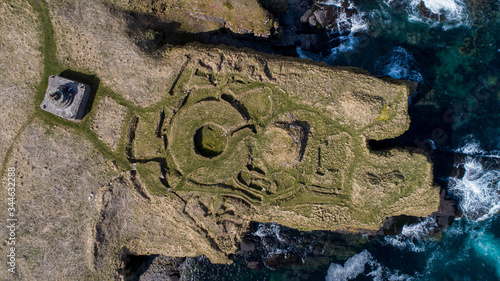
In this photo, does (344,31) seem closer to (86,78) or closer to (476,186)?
(476,186)

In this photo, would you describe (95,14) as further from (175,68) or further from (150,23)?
(175,68)

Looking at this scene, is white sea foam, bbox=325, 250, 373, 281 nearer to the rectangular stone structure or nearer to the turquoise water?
the turquoise water

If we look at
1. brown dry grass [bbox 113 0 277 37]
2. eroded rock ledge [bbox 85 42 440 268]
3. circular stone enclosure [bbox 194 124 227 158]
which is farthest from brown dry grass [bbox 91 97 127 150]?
brown dry grass [bbox 113 0 277 37]

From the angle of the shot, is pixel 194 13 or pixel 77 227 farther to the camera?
pixel 194 13

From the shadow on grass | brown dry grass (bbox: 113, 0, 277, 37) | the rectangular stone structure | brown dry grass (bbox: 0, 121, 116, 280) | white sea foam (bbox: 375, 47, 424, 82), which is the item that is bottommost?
brown dry grass (bbox: 0, 121, 116, 280)

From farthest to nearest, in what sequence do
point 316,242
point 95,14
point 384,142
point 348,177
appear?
point 316,242
point 384,142
point 348,177
point 95,14

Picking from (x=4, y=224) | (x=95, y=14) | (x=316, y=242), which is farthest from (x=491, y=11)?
(x=4, y=224)

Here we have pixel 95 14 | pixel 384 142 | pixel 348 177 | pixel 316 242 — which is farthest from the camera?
pixel 316 242
